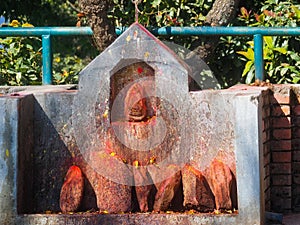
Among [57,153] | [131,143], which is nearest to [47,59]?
[57,153]

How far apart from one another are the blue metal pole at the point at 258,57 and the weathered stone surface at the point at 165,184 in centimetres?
114

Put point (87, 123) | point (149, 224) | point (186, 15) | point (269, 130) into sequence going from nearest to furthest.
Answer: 1. point (149, 224)
2. point (87, 123)
3. point (269, 130)
4. point (186, 15)

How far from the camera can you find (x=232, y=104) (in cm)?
485

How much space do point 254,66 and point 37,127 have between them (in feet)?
5.80

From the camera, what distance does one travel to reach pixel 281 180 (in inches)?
213

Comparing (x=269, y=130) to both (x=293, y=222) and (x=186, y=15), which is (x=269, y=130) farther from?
(x=186, y=15)

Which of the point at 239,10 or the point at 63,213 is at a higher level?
the point at 239,10

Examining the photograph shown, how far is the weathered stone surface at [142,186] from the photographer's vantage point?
4836 mm

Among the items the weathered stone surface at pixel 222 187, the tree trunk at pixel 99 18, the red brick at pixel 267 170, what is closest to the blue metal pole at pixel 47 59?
the tree trunk at pixel 99 18

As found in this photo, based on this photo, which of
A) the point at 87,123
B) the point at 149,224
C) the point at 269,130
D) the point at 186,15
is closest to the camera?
the point at 149,224

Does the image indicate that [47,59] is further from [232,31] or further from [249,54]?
[249,54]

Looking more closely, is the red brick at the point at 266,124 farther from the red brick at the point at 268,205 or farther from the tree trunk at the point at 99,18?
the tree trunk at the point at 99,18

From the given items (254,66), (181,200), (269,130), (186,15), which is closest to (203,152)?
(181,200)

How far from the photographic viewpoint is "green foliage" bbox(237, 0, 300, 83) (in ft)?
19.6
